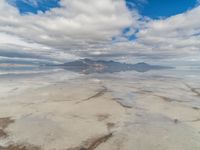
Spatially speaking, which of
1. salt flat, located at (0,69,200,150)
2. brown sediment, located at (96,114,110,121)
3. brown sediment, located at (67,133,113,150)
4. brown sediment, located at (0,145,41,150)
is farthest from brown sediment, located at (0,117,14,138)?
brown sediment, located at (96,114,110,121)

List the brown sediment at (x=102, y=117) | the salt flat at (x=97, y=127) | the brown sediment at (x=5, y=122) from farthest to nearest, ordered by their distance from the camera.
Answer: the brown sediment at (x=102, y=117), the brown sediment at (x=5, y=122), the salt flat at (x=97, y=127)

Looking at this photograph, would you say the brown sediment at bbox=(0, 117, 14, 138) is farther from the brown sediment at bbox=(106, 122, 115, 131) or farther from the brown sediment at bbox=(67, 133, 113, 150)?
the brown sediment at bbox=(106, 122, 115, 131)

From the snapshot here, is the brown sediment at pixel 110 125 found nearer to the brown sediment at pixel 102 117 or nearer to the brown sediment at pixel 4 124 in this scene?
the brown sediment at pixel 102 117

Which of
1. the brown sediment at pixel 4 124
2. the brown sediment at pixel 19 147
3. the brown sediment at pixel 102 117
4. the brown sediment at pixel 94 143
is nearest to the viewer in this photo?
the brown sediment at pixel 19 147

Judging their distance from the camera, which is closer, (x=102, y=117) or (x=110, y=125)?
(x=110, y=125)

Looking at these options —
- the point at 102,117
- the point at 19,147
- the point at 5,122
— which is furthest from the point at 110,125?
the point at 5,122

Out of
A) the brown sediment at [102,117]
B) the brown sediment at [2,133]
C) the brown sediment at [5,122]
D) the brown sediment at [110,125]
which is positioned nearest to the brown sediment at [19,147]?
the brown sediment at [2,133]

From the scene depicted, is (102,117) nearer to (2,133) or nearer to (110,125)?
(110,125)

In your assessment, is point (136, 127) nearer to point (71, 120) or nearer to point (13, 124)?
point (71, 120)

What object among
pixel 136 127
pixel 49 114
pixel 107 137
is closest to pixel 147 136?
pixel 136 127

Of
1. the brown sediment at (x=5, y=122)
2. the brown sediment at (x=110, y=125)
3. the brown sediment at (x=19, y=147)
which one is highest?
the brown sediment at (x=110, y=125)

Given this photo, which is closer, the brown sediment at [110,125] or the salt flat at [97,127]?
the salt flat at [97,127]
